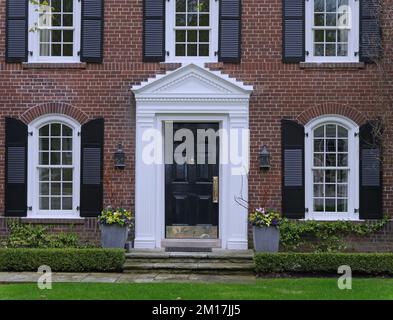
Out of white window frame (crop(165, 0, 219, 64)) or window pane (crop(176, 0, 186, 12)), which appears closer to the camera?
white window frame (crop(165, 0, 219, 64))

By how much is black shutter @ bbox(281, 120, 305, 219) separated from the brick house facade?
0.10 meters

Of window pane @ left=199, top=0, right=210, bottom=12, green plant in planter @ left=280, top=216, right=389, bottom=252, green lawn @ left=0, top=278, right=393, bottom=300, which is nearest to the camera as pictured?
green lawn @ left=0, top=278, right=393, bottom=300

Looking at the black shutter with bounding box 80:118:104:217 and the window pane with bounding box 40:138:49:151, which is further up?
the window pane with bounding box 40:138:49:151

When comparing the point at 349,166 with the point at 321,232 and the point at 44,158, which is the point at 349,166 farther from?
the point at 44,158

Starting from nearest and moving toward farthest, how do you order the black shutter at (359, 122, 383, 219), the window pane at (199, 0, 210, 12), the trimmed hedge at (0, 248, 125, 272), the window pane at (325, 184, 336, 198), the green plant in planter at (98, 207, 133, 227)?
the trimmed hedge at (0, 248, 125, 272), the green plant in planter at (98, 207, 133, 227), the black shutter at (359, 122, 383, 219), the window pane at (325, 184, 336, 198), the window pane at (199, 0, 210, 12)

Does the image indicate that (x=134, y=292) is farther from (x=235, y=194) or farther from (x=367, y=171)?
(x=367, y=171)

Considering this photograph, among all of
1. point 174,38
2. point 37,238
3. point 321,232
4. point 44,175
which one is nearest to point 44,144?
point 44,175

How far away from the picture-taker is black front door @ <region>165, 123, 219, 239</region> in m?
12.7

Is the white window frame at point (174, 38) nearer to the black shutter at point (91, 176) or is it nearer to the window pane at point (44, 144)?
the black shutter at point (91, 176)

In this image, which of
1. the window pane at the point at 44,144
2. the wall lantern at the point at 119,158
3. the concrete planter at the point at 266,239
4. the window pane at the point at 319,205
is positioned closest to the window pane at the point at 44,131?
the window pane at the point at 44,144

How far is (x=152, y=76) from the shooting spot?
12.7 m

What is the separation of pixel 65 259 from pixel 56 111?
3.08 metres

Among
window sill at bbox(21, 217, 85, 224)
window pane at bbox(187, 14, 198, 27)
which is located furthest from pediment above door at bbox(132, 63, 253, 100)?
window sill at bbox(21, 217, 85, 224)

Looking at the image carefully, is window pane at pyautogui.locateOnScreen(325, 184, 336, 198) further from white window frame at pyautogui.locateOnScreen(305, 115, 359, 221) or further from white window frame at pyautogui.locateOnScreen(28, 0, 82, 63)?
white window frame at pyautogui.locateOnScreen(28, 0, 82, 63)
